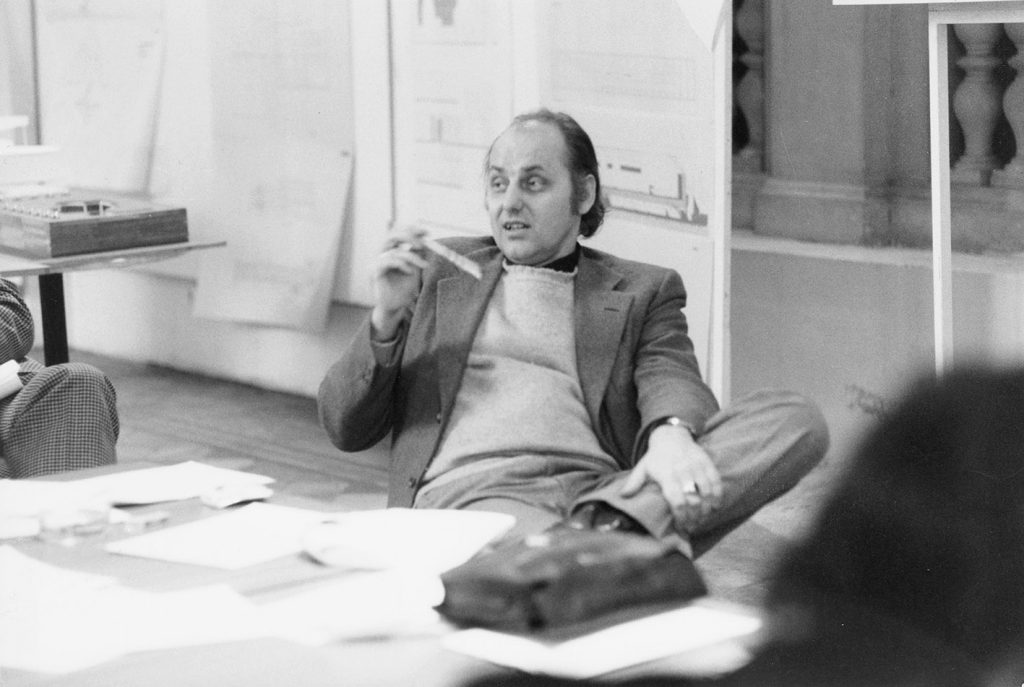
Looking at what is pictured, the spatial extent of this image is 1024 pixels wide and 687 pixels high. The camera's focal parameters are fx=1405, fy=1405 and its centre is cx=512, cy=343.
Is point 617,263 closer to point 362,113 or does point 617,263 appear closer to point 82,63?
point 362,113

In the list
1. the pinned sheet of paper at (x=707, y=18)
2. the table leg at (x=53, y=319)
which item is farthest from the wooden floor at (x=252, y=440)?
the pinned sheet of paper at (x=707, y=18)

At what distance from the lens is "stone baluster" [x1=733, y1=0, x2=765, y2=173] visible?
7.29ft

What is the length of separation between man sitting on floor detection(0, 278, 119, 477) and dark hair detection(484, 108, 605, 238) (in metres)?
0.94

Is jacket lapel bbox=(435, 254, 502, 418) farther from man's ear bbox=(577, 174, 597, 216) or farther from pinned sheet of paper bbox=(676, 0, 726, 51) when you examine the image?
pinned sheet of paper bbox=(676, 0, 726, 51)

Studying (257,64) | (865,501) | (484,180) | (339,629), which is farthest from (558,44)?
(339,629)

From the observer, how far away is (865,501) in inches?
91.4

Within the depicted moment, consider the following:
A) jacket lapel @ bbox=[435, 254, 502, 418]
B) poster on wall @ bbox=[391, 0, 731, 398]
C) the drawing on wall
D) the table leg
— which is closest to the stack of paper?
jacket lapel @ bbox=[435, 254, 502, 418]

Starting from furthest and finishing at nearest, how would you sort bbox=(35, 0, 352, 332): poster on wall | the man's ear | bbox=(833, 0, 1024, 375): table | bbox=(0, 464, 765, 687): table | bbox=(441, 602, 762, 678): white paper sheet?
bbox=(35, 0, 352, 332): poster on wall, the man's ear, bbox=(833, 0, 1024, 375): table, bbox=(441, 602, 762, 678): white paper sheet, bbox=(0, 464, 765, 687): table

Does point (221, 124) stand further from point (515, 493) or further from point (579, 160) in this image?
point (515, 493)

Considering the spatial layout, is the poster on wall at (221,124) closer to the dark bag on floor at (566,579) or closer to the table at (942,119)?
the dark bag on floor at (566,579)

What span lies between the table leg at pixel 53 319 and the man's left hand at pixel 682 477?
3.78ft

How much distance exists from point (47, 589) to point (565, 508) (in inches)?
32.3

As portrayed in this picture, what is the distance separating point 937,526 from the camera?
2348 millimetres

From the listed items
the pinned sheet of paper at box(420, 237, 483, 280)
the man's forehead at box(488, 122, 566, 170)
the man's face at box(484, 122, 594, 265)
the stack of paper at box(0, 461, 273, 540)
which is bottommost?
the stack of paper at box(0, 461, 273, 540)
